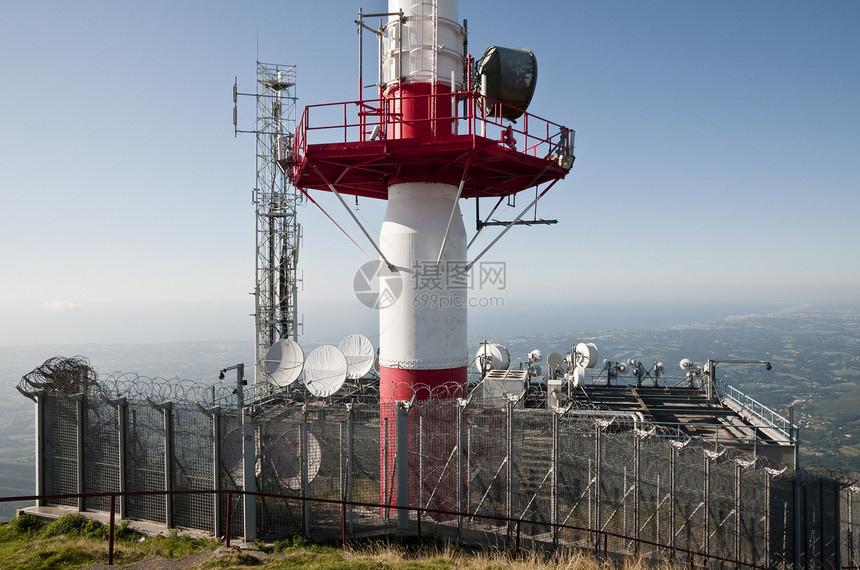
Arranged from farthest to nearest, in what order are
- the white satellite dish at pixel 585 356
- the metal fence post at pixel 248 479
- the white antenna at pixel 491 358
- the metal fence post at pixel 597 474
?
the white satellite dish at pixel 585 356 < the white antenna at pixel 491 358 < the metal fence post at pixel 597 474 < the metal fence post at pixel 248 479

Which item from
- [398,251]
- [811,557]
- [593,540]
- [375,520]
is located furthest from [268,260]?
[811,557]

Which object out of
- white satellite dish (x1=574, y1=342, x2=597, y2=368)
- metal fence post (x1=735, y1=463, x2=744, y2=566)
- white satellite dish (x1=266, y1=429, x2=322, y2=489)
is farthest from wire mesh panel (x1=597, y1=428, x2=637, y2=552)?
white satellite dish (x1=574, y1=342, x2=597, y2=368)

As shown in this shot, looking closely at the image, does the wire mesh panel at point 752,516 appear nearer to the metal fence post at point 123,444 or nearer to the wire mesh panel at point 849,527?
the wire mesh panel at point 849,527

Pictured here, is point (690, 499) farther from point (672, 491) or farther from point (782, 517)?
point (782, 517)

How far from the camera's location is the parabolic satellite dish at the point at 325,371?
17.6 meters

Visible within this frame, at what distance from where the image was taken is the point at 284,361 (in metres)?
20.2

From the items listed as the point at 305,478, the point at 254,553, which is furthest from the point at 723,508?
the point at 254,553

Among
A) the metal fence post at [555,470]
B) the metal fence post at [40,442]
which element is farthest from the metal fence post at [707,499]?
the metal fence post at [40,442]

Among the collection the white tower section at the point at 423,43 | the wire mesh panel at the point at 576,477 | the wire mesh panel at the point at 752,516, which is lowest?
the wire mesh panel at the point at 752,516

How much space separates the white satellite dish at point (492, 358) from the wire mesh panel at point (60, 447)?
16207 mm

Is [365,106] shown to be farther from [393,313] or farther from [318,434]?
[318,434]

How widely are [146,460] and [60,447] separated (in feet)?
8.91

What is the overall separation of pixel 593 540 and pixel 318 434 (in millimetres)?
7026

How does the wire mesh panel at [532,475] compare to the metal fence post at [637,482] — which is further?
the metal fence post at [637,482]
